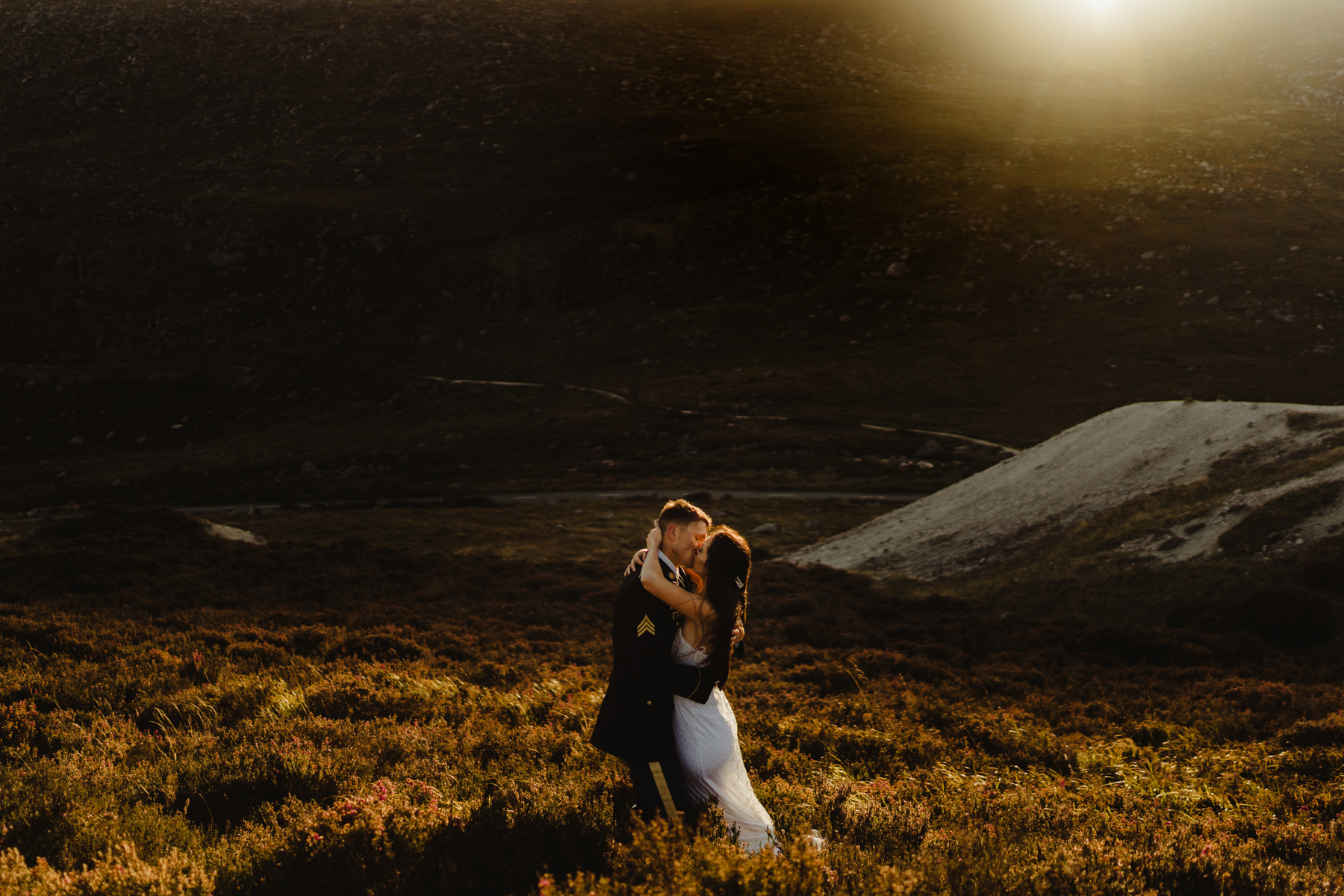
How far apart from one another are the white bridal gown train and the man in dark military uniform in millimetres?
67

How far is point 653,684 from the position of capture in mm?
6516

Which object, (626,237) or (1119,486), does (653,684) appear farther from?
(626,237)

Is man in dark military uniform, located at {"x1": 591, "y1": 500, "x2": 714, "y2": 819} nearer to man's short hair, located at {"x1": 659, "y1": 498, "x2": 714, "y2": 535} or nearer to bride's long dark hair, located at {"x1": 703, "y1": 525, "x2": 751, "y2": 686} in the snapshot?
man's short hair, located at {"x1": 659, "y1": 498, "x2": 714, "y2": 535}

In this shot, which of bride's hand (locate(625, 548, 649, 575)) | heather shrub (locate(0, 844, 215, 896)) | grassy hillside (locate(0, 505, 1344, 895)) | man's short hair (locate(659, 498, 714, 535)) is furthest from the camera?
bride's hand (locate(625, 548, 649, 575))

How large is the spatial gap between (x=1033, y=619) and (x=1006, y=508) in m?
8.56

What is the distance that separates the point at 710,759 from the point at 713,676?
60 cm

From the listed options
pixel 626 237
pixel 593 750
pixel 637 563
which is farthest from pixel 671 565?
pixel 626 237

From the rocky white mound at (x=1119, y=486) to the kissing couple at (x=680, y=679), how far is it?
19.0 metres

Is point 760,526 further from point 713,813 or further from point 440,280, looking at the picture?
point 440,280

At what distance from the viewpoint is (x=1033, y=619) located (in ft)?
69.9

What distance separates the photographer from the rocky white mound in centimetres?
2222

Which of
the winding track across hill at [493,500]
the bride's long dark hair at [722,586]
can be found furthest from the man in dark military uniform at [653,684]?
the winding track across hill at [493,500]

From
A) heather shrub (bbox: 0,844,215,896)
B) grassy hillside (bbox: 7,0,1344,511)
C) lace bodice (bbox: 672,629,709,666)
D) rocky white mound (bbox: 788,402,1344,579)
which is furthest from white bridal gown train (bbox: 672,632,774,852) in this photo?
grassy hillside (bbox: 7,0,1344,511)

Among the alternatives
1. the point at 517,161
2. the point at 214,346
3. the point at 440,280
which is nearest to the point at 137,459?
the point at 214,346
